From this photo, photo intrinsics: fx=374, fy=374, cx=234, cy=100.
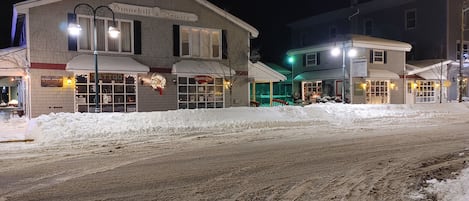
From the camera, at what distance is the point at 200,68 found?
21766 mm

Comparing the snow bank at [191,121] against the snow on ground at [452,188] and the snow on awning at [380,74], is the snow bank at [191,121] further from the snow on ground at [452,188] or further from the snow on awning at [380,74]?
the snow on ground at [452,188]

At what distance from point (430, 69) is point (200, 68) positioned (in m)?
23.1

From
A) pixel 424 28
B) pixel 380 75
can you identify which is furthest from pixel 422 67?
pixel 424 28

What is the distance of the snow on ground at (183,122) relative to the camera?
12.8 meters

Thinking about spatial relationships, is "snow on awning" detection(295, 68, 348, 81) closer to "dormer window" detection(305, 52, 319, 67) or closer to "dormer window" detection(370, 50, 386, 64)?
"dormer window" detection(305, 52, 319, 67)

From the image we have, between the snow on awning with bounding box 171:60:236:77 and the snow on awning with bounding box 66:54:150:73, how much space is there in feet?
6.17

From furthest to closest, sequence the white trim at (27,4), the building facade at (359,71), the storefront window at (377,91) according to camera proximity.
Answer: the storefront window at (377,91)
the building facade at (359,71)
the white trim at (27,4)

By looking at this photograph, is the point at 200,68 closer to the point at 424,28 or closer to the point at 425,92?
the point at 425,92

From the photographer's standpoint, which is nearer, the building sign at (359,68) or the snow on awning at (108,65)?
the snow on awning at (108,65)

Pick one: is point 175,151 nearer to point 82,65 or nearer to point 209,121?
point 209,121

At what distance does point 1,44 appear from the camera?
4831 cm

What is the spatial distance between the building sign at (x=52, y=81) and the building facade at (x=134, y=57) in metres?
0.04

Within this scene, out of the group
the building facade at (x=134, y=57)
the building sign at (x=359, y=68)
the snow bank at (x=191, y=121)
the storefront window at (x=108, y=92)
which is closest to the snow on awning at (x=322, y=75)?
the building sign at (x=359, y=68)

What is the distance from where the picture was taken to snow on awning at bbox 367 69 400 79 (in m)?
30.1
